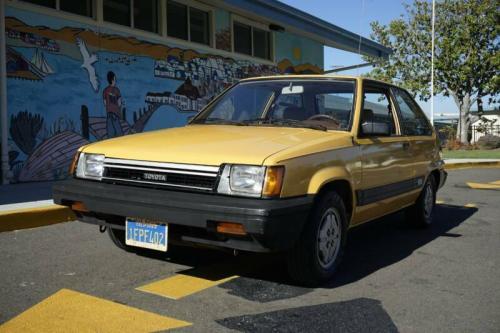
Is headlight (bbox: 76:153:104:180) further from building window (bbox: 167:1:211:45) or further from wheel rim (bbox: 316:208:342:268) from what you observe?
building window (bbox: 167:1:211:45)

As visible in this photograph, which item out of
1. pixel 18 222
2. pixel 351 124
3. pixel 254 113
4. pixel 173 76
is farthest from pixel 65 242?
pixel 173 76

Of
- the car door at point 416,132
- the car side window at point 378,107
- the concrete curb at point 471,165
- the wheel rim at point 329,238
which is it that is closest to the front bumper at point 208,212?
the wheel rim at point 329,238

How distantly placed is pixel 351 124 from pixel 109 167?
205cm

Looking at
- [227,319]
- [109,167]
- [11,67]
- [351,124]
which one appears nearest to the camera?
[227,319]

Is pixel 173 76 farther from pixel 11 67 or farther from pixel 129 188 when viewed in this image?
pixel 129 188

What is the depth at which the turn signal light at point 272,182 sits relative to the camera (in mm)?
3367

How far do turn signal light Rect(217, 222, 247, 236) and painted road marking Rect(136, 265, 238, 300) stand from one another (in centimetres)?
62

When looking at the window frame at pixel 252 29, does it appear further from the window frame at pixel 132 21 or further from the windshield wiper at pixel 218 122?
the windshield wiper at pixel 218 122

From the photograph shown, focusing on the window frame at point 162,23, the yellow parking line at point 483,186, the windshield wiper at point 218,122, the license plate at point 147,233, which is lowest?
the yellow parking line at point 483,186

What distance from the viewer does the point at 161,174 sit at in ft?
12.0

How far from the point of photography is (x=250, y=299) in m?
3.60

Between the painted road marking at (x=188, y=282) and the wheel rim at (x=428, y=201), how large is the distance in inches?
117

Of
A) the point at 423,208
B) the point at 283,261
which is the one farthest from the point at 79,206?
the point at 423,208

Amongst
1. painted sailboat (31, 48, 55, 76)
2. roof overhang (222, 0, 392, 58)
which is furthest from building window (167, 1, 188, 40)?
painted sailboat (31, 48, 55, 76)
